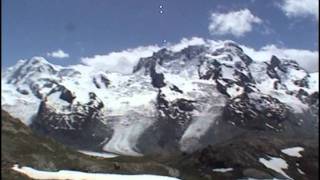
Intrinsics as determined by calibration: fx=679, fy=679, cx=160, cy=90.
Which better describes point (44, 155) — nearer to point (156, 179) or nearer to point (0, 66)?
point (156, 179)

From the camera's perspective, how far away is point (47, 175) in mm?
153125

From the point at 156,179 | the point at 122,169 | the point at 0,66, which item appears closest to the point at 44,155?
the point at 122,169

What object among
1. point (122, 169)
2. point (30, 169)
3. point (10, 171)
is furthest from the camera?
point (122, 169)

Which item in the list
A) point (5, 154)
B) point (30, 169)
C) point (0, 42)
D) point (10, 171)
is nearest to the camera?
point (0, 42)

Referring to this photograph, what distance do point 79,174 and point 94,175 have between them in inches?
142

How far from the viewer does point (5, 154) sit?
176625 millimetres

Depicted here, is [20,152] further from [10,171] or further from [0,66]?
[0,66]

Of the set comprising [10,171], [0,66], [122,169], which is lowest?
[0,66]

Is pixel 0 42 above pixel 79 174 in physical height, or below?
below

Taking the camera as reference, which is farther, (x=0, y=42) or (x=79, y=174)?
(x=79, y=174)

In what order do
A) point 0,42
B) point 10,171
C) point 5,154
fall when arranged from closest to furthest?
point 0,42 < point 10,171 < point 5,154

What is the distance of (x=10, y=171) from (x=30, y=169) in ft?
35.0

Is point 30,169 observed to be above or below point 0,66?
above

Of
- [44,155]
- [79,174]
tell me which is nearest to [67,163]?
[44,155]
